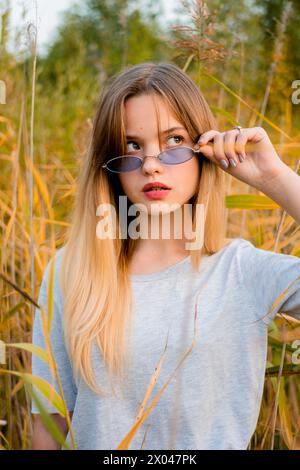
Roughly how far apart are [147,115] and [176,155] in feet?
0.32

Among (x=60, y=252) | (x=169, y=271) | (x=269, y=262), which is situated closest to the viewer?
(x=269, y=262)

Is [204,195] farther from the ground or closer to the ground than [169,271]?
farther from the ground

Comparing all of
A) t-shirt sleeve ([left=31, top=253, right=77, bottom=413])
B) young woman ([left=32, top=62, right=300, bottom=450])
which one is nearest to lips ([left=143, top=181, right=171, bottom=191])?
young woman ([left=32, top=62, right=300, bottom=450])

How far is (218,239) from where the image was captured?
1255 mm

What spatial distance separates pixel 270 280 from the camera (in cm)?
109

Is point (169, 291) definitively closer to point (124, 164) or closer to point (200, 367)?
point (200, 367)

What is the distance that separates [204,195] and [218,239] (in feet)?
0.30

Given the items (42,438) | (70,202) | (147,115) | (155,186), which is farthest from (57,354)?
(70,202)

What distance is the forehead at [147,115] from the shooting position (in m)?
1.19

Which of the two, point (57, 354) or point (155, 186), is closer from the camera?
point (155, 186)

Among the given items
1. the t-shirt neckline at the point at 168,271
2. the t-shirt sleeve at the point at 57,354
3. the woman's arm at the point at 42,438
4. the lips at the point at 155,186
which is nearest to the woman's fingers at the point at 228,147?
the lips at the point at 155,186
